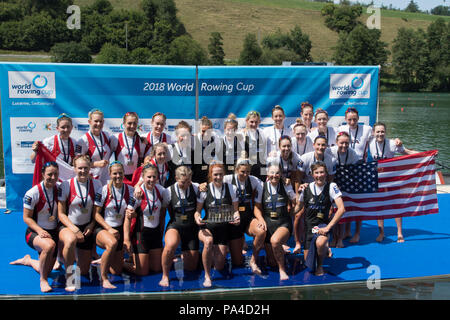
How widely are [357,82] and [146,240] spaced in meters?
4.78

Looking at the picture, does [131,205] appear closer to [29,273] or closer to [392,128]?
[29,273]

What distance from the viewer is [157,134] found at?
5.95 metres

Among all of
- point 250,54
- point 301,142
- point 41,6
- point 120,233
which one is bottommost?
point 120,233

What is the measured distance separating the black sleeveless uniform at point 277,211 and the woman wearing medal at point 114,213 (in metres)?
1.58

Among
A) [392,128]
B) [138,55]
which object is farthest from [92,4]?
[392,128]

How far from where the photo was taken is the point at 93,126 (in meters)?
5.59

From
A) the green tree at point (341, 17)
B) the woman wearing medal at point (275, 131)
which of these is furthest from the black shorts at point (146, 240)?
the green tree at point (341, 17)

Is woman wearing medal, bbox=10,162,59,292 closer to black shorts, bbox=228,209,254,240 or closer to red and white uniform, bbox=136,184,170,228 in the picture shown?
red and white uniform, bbox=136,184,170,228

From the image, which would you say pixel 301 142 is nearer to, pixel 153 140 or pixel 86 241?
pixel 153 140

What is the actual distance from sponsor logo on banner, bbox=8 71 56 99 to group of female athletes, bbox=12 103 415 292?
1.54 metres

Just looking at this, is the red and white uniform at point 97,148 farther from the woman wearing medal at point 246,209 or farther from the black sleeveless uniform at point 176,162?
the woman wearing medal at point 246,209

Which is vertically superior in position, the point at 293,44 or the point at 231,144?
the point at 293,44

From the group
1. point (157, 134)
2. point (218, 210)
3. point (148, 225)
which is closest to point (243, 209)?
point (218, 210)

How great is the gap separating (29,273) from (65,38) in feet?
250
